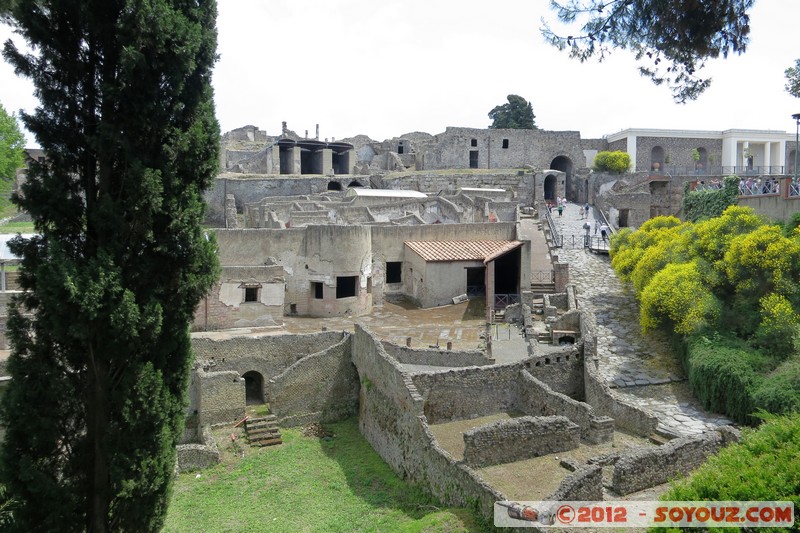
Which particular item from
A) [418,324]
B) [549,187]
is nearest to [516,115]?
[549,187]

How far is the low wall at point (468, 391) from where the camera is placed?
1608cm

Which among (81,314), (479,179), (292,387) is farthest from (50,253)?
(479,179)

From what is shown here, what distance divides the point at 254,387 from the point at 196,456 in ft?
14.3

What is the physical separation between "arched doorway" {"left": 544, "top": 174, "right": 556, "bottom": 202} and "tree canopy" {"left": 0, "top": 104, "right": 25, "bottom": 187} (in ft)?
113

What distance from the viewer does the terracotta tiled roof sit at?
28.2 meters

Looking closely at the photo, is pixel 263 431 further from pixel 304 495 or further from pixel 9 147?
pixel 9 147

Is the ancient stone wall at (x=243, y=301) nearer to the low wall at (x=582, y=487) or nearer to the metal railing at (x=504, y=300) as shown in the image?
the metal railing at (x=504, y=300)

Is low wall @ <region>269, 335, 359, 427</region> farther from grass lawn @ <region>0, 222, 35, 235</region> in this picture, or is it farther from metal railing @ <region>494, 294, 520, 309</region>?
grass lawn @ <region>0, 222, 35, 235</region>

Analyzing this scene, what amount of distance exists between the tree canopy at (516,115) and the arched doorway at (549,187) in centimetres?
1251

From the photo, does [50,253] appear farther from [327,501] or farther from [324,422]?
[324,422]

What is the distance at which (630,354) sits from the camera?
69.8ft

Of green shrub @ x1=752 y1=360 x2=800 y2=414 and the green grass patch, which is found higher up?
the green grass patch

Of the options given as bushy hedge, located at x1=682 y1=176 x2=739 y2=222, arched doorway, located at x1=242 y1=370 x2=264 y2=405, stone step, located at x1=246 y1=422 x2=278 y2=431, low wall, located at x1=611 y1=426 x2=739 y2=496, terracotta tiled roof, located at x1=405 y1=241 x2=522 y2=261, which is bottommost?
stone step, located at x1=246 y1=422 x2=278 y2=431

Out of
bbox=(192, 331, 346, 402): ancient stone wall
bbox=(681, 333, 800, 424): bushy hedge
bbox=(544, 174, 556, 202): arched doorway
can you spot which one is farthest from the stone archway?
bbox=(192, 331, 346, 402): ancient stone wall
